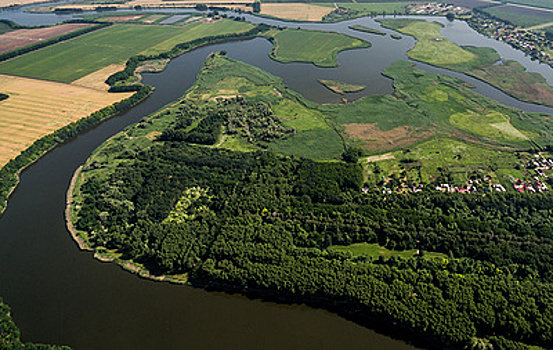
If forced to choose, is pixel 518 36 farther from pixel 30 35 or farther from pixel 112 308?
pixel 30 35

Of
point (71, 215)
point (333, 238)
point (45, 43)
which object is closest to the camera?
point (333, 238)

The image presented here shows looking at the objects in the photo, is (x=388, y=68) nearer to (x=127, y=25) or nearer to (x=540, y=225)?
(x=540, y=225)

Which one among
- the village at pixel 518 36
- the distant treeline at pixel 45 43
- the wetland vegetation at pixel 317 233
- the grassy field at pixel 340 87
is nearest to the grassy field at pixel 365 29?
the village at pixel 518 36

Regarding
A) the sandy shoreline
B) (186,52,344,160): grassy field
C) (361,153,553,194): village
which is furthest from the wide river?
(186,52,344,160): grassy field

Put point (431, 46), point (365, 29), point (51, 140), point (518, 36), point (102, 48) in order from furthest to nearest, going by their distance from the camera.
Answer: point (365, 29) < point (518, 36) < point (102, 48) < point (431, 46) < point (51, 140)

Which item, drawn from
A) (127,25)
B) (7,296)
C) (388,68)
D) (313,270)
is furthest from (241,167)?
(127,25)

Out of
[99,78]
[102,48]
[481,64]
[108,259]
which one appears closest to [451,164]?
[108,259]
